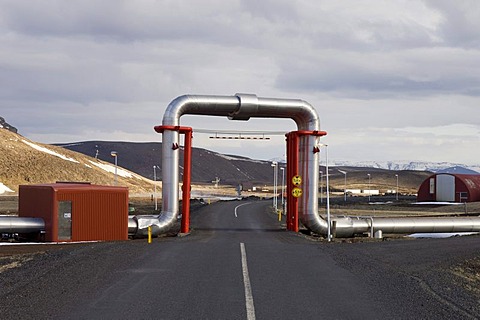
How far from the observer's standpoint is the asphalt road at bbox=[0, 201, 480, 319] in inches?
495

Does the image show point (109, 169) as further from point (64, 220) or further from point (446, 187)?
point (64, 220)

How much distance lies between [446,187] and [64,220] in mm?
76349

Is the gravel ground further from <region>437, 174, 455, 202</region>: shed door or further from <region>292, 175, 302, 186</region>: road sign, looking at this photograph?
<region>437, 174, 455, 202</region>: shed door

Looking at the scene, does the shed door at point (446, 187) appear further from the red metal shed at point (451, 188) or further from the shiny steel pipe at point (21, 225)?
→ the shiny steel pipe at point (21, 225)

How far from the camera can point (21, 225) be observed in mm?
35531

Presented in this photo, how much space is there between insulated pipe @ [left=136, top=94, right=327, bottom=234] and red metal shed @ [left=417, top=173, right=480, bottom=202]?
65.4m

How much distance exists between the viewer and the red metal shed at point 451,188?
94.1 metres

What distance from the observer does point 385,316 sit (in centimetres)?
1222

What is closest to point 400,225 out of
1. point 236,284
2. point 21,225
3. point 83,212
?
point 83,212

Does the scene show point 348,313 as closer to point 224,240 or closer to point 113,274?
point 113,274

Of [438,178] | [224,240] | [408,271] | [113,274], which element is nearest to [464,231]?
[224,240]

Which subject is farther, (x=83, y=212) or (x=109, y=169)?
(x=109, y=169)

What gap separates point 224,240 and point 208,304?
1691 centimetres

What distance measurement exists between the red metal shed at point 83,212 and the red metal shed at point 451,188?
7092 cm
